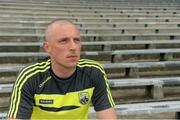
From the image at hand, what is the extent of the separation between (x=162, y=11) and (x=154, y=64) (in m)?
5.04

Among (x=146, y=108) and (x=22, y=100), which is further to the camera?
(x=146, y=108)

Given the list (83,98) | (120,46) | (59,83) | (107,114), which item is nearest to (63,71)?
(59,83)

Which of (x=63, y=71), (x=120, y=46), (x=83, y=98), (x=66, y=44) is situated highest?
(x=66, y=44)

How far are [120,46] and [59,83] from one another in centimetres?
369

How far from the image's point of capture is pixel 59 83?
185cm

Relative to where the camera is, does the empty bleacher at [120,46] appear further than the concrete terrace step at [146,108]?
Yes

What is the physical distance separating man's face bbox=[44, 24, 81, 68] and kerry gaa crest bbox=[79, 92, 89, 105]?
0.66 feet

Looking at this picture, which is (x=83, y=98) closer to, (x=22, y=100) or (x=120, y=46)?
(x=22, y=100)

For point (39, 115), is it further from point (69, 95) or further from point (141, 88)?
point (141, 88)

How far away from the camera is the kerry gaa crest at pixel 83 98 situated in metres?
1.89

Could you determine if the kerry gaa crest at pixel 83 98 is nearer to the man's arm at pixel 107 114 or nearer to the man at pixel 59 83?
the man at pixel 59 83

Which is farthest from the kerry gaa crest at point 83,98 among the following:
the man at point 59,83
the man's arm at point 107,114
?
the man's arm at point 107,114

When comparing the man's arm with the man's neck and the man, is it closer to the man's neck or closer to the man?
the man

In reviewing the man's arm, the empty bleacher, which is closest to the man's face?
the man's arm
